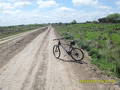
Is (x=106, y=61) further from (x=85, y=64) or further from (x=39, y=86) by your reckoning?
(x=39, y=86)

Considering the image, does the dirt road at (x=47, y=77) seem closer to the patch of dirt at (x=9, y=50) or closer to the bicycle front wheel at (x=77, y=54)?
the bicycle front wheel at (x=77, y=54)

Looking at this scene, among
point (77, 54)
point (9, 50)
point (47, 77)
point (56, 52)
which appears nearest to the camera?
point (47, 77)

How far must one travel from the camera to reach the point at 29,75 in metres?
8.80

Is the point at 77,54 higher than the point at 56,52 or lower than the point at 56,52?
higher

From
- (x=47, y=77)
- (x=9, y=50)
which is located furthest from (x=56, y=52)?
(x=47, y=77)

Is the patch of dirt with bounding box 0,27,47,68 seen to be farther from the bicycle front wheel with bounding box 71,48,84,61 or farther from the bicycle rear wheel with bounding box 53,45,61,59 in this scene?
the bicycle front wheel with bounding box 71,48,84,61

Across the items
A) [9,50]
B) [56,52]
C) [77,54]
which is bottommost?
[9,50]

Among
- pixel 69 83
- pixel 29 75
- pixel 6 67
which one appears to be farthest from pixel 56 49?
pixel 69 83

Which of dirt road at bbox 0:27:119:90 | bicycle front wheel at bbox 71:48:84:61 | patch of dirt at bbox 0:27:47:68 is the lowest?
patch of dirt at bbox 0:27:47:68

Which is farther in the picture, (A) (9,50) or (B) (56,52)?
(A) (9,50)

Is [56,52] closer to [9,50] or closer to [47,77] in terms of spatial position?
[9,50]

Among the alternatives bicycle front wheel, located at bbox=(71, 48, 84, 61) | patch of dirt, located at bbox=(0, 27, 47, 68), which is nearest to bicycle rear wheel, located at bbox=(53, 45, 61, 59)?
bicycle front wheel, located at bbox=(71, 48, 84, 61)

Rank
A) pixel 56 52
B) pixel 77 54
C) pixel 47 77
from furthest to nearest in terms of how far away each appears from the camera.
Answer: pixel 56 52 → pixel 77 54 → pixel 47 77

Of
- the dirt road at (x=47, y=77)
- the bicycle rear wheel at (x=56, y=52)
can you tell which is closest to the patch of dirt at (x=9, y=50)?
the dirt road at (x=47, y=77)
